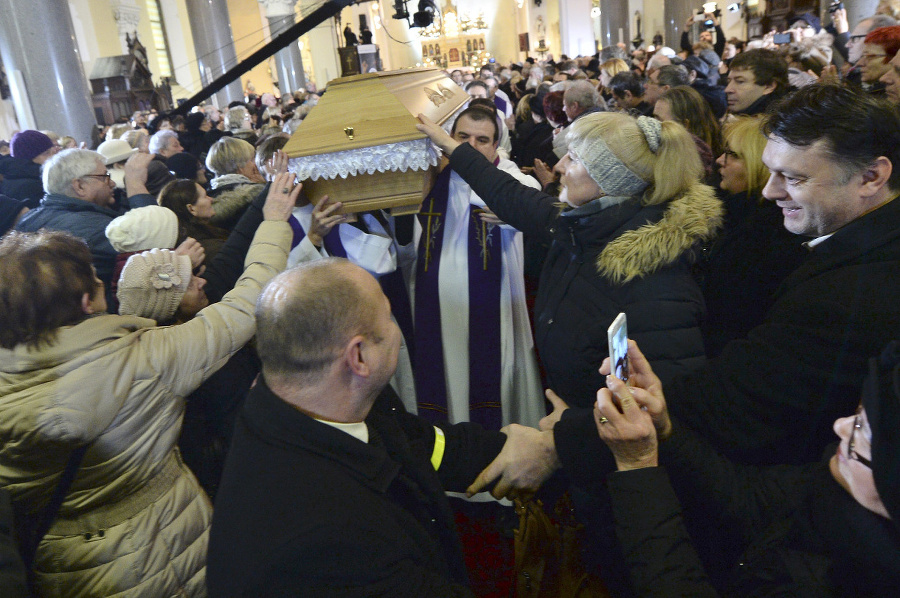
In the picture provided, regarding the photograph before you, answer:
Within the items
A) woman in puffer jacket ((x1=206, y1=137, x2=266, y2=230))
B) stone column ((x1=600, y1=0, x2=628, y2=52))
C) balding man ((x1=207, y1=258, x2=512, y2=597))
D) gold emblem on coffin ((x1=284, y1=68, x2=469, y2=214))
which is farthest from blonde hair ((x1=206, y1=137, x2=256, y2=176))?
stone column ((x1=600, y1=0, x2=628, y2=52))

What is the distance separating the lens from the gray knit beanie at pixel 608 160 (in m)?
1.79

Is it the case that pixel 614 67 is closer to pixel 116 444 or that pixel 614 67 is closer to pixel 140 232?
pixel 140 232

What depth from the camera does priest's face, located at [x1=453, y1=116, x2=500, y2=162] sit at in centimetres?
283

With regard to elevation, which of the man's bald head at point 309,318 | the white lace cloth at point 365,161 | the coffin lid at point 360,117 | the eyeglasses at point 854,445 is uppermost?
the coffin lid at point 360,117

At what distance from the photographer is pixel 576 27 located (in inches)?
1008

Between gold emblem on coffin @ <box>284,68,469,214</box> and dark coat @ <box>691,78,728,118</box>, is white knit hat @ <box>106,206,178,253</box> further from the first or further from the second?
dark coat @ <box>691,78,728,118</box>

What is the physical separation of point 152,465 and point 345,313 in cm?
84

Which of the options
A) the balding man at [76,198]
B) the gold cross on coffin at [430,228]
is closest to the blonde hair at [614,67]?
the gold cross on coffin at [430,228]

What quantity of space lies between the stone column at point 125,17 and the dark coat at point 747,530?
53.8ft

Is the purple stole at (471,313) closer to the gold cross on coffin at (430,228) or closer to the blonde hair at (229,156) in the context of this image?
the gold cross on coffin at (430,228)

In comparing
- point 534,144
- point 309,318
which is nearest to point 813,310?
point 309,318

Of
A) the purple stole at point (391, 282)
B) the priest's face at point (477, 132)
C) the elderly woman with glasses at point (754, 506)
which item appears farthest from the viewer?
the priest's face at point (477, 132)

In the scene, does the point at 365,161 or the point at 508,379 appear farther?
the point at 508,379

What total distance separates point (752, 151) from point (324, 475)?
Result: 185cm
